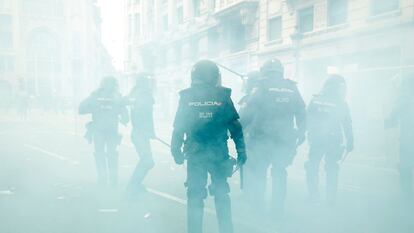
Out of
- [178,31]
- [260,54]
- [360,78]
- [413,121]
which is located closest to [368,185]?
[413,121]

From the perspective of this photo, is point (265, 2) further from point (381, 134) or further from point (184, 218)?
point (184, 218)

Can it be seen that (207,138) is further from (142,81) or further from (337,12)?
(337,12)

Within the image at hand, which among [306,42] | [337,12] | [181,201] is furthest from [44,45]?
[181,201]

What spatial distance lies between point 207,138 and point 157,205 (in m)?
1.81

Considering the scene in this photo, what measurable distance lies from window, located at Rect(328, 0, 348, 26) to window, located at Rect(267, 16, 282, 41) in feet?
9.05

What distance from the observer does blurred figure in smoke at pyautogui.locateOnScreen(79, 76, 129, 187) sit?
18.0 feet

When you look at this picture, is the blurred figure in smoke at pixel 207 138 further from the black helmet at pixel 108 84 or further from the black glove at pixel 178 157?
the black helmet at pixel 108 84

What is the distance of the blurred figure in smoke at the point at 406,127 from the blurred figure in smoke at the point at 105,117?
12.2 feet

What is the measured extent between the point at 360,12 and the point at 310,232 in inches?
418

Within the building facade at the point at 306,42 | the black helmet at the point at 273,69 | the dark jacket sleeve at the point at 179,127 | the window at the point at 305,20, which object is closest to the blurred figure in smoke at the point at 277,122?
the black helmet at the point at 273,69

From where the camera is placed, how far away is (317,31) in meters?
14.2

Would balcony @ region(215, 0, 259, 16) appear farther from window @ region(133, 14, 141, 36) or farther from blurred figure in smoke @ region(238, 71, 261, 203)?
blurred figure in smoke @ region(238, 71, 261, 203)

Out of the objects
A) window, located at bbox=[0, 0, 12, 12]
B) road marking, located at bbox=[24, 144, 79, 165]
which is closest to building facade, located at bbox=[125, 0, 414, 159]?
road marking, located at bbox=[24, 144, 79, 165]

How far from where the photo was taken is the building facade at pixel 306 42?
11.2m
